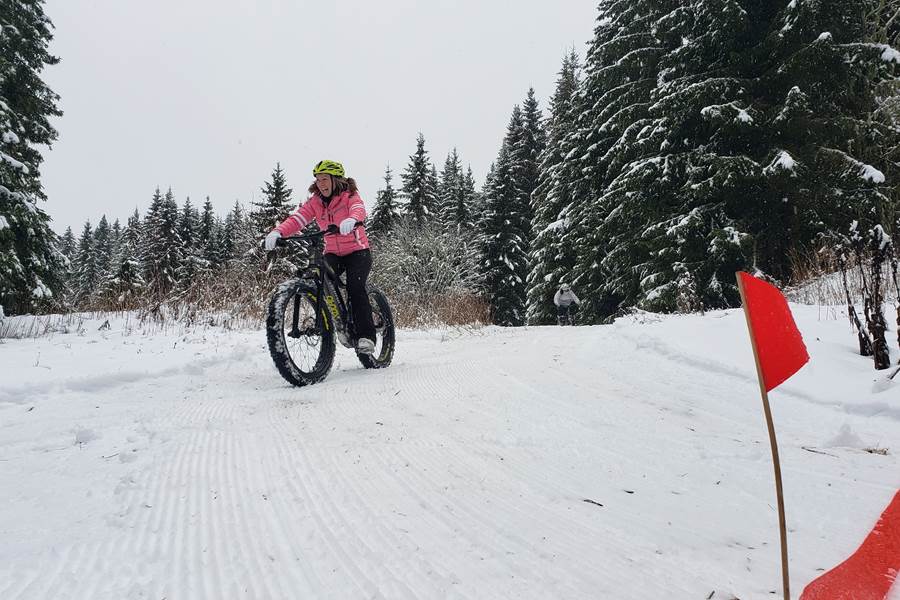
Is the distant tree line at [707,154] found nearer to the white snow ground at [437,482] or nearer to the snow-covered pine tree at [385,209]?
the white snow ground at [437,482]

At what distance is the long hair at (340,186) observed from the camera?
4961 millimetres

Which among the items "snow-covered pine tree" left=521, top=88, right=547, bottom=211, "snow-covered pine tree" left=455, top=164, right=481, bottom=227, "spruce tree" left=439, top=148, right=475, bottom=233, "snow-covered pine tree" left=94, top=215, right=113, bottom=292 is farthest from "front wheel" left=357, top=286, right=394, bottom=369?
"snow-covered pine tree" left=94, top=215, right=113, bottom=292

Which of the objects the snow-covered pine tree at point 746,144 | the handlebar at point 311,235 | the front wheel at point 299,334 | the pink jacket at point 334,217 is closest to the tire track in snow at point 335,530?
the front wheel at point 299,334

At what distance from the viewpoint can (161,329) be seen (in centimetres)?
700

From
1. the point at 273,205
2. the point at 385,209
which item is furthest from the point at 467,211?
the point at 273,205

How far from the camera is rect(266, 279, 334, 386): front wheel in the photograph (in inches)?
155

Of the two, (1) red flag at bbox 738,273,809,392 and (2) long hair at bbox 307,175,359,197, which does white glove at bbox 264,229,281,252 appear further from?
(1) red flag at bbox 738,273,809,392

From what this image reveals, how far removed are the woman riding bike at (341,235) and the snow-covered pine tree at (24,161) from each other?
7597 mm

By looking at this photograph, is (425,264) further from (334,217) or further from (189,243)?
(189,243)

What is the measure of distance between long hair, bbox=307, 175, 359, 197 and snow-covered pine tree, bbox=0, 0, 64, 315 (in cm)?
760

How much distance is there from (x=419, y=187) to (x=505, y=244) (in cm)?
1161

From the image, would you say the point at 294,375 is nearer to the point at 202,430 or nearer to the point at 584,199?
the point at 202,430

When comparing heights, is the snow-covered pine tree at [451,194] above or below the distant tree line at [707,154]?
above

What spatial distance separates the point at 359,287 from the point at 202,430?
259cm
